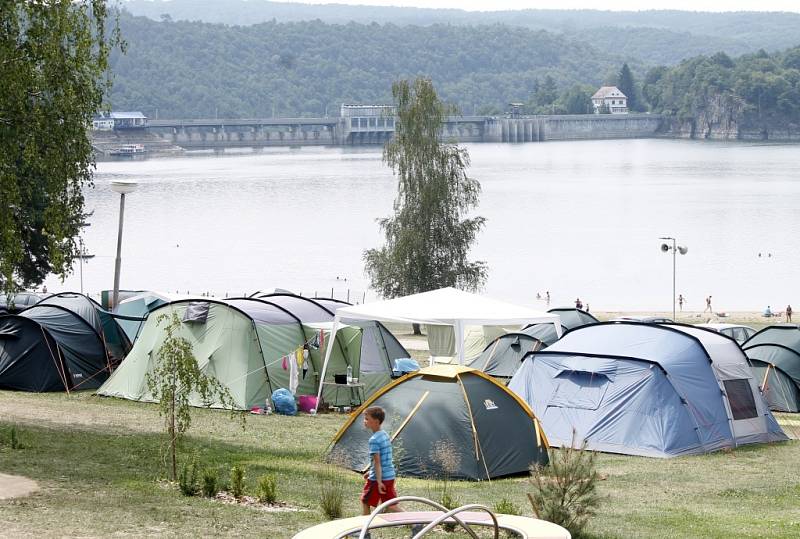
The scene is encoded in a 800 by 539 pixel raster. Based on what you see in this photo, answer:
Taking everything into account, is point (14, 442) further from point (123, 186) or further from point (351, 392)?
point (123, 186)

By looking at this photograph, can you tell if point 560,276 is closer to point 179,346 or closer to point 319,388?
point 319,388

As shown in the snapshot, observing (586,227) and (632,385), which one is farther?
(586,227)

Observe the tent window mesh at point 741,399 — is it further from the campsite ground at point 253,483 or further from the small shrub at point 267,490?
the small shrub at point 267,490

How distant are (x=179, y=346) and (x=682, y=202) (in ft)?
352

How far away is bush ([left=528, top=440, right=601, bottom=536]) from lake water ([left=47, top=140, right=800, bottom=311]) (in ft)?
153

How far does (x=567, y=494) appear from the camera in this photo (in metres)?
8.64

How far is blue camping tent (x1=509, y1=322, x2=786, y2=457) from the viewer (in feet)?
48.1

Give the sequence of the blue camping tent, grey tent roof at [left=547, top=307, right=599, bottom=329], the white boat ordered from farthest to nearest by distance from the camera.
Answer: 1. the white boat
2. grey tent roof at [left=547, top=307, right=599, bottom=329]
3. the blue camping tent

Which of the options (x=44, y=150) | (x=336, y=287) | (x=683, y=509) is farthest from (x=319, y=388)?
(x=336, y=287)

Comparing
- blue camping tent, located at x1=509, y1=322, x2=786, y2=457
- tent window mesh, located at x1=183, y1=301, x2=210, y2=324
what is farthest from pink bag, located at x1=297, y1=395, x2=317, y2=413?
blue camping tent, located at x1=509, y1=322, x2=786, y2=457

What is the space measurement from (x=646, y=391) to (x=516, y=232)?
76.7 m

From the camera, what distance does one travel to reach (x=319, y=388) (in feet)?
60.1

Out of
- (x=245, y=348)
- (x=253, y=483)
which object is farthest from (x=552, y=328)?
(x=253, y=483)

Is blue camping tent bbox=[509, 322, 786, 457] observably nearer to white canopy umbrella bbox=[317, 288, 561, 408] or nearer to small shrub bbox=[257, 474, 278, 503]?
white canopy umbrella bbox=[317, 288, 561, 408]
